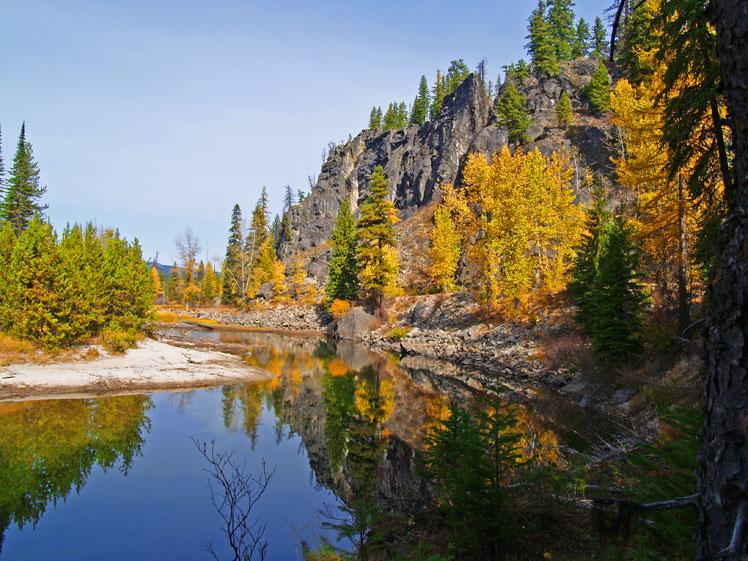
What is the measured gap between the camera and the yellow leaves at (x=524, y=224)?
95.1 ft

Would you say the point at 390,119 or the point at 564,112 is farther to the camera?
the point at 390,119

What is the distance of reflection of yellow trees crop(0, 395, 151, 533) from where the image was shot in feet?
33.5

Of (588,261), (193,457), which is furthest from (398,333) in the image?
(193,457)

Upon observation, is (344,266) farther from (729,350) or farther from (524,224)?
(729,350)

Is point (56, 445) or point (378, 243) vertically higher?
point (378, 243)

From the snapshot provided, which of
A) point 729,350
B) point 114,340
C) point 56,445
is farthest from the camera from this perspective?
point 114,340

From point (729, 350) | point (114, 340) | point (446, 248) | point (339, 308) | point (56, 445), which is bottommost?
point (56, 445)

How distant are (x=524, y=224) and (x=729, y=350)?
2791 centimetres

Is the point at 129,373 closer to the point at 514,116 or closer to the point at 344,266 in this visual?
the point at 344,266

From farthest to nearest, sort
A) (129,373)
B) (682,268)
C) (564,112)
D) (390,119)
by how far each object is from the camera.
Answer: (390,119), (564,112), (129,373), (682,268)

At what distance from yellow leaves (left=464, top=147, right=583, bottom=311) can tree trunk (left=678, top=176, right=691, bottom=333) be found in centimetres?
1291

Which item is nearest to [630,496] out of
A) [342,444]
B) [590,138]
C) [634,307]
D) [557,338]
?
[342,444]

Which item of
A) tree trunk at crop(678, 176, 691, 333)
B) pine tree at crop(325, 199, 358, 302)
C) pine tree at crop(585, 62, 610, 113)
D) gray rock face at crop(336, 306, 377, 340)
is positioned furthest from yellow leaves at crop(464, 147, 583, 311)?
pine tree at crop(585, 62, 610, 113)

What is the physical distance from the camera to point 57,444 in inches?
519
